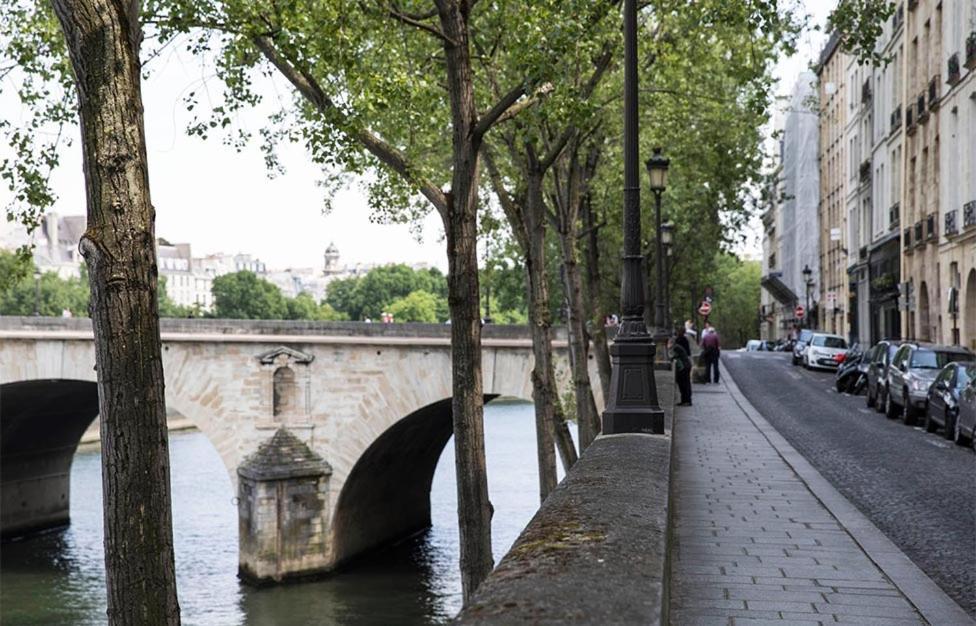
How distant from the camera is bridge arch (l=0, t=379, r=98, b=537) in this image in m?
38.7

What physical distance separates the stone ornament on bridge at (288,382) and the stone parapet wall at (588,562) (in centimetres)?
2835

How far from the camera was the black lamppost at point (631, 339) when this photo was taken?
35.2 feet

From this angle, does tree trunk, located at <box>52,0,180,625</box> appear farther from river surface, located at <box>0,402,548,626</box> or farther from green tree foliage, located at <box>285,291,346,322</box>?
green tree foliage, located at <box>285,291,346,322</box>

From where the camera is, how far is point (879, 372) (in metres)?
26.1

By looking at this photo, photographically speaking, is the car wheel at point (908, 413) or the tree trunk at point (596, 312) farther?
the tree trunk at point (596, 312)

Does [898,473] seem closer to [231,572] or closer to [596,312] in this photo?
[596,312]

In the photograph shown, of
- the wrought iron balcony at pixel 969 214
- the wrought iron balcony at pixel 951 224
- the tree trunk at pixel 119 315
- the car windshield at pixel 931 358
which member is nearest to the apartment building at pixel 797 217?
the wrought iron balcony at pixel 951 224

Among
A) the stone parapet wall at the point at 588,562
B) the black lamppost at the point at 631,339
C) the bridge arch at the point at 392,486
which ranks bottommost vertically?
the bridge arch at the point at 392,486

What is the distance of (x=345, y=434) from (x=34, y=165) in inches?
942

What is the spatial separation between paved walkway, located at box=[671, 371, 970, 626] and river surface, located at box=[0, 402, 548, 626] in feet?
49.1

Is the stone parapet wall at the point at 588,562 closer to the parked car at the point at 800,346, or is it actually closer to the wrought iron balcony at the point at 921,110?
the wrought iron balcony at the point at 921,110

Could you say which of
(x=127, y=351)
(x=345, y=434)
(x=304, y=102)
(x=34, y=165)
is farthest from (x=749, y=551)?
(x=345, y=434)

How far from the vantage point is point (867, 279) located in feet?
161

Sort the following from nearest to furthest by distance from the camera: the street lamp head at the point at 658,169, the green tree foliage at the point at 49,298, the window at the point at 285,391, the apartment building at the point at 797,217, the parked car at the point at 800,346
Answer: the street lamp head at the point at 658,169 → the window at the point at 285,391 → the parked car at the point at 800,346 → the apartment building at the point at 797,217 → the green tree foliage at the point at 49,298
